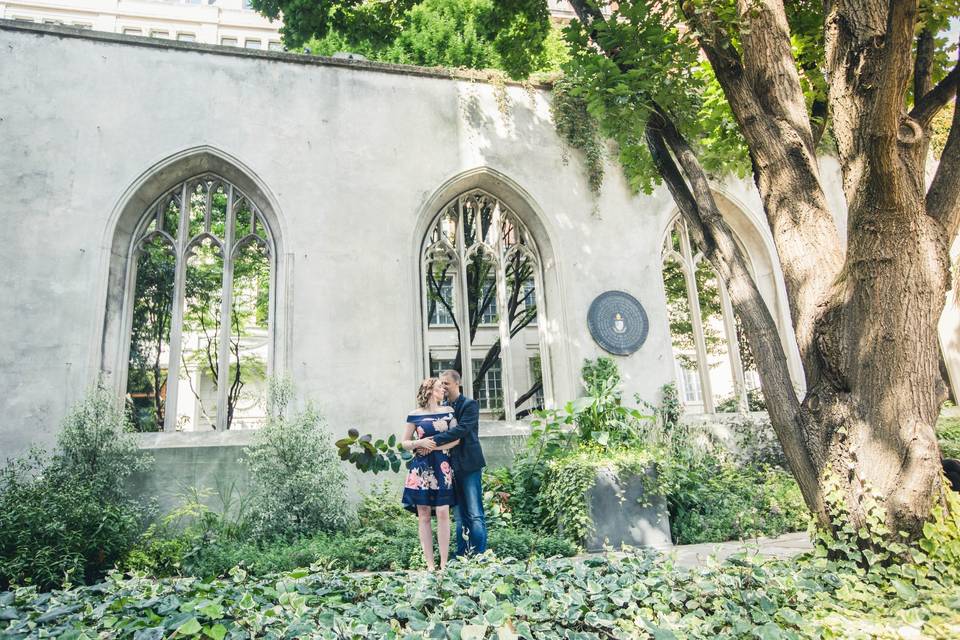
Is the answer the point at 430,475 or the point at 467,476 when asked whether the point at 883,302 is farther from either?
the point at 430,475

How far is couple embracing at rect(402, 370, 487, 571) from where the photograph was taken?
456cm

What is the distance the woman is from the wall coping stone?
19.6ft

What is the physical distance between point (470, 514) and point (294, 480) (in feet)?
7.10

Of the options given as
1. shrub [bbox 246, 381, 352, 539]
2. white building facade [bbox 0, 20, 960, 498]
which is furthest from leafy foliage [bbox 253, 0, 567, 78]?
shrub [bbox 246, 381, 352, 539]

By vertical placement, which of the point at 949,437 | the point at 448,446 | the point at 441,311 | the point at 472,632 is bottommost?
the point at 472,632

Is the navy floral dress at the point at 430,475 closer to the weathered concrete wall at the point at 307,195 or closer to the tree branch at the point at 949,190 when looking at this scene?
the weathered concrete wall at the point at 307,195

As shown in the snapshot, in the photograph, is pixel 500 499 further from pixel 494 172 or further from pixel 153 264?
pixel 153 264

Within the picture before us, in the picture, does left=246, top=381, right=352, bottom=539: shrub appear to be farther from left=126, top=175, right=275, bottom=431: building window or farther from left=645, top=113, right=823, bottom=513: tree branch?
left=645, top=113, right=823, bottom=513: tree branch

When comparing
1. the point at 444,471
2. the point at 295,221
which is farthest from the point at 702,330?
the point at 295,221

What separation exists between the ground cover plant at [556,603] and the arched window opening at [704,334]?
4.69 meters

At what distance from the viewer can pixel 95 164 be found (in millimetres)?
7551

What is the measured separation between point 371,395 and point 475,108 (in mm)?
4570

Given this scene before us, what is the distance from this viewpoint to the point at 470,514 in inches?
182

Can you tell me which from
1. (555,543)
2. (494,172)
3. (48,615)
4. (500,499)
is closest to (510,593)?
(48,615)
